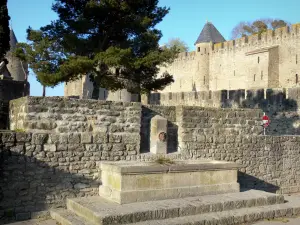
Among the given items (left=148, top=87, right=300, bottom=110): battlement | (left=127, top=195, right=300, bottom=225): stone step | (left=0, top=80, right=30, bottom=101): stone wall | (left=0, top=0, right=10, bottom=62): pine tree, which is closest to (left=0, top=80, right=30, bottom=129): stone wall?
(left=0, top=80, right=30, bottom=101): stone wall

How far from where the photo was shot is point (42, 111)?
24.7 ft

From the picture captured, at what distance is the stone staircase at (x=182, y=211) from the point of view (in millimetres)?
6434

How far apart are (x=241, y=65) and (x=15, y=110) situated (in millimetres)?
29343

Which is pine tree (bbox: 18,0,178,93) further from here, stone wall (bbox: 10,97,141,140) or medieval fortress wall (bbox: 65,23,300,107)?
medieval fortress wall (bbox: 65,23,300,107)

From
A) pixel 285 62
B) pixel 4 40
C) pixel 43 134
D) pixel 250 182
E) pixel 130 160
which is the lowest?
pixel 250 182

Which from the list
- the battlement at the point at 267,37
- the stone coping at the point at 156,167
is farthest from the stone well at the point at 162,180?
the battlement at the point at 267,37

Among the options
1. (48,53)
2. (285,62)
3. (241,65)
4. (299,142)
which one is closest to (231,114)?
(299,142)

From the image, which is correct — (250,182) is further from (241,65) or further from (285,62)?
(241,65)

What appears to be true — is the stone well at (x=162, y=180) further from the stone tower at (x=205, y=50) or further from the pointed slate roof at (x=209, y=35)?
the pointed slate roof at (x=209, y=35)

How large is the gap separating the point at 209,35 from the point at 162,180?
3474 centimetres

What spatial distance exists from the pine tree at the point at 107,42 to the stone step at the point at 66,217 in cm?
547

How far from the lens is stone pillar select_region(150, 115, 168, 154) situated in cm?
880

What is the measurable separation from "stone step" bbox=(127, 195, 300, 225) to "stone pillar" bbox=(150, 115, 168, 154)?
208 cm

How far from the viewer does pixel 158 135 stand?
881 centimetres
